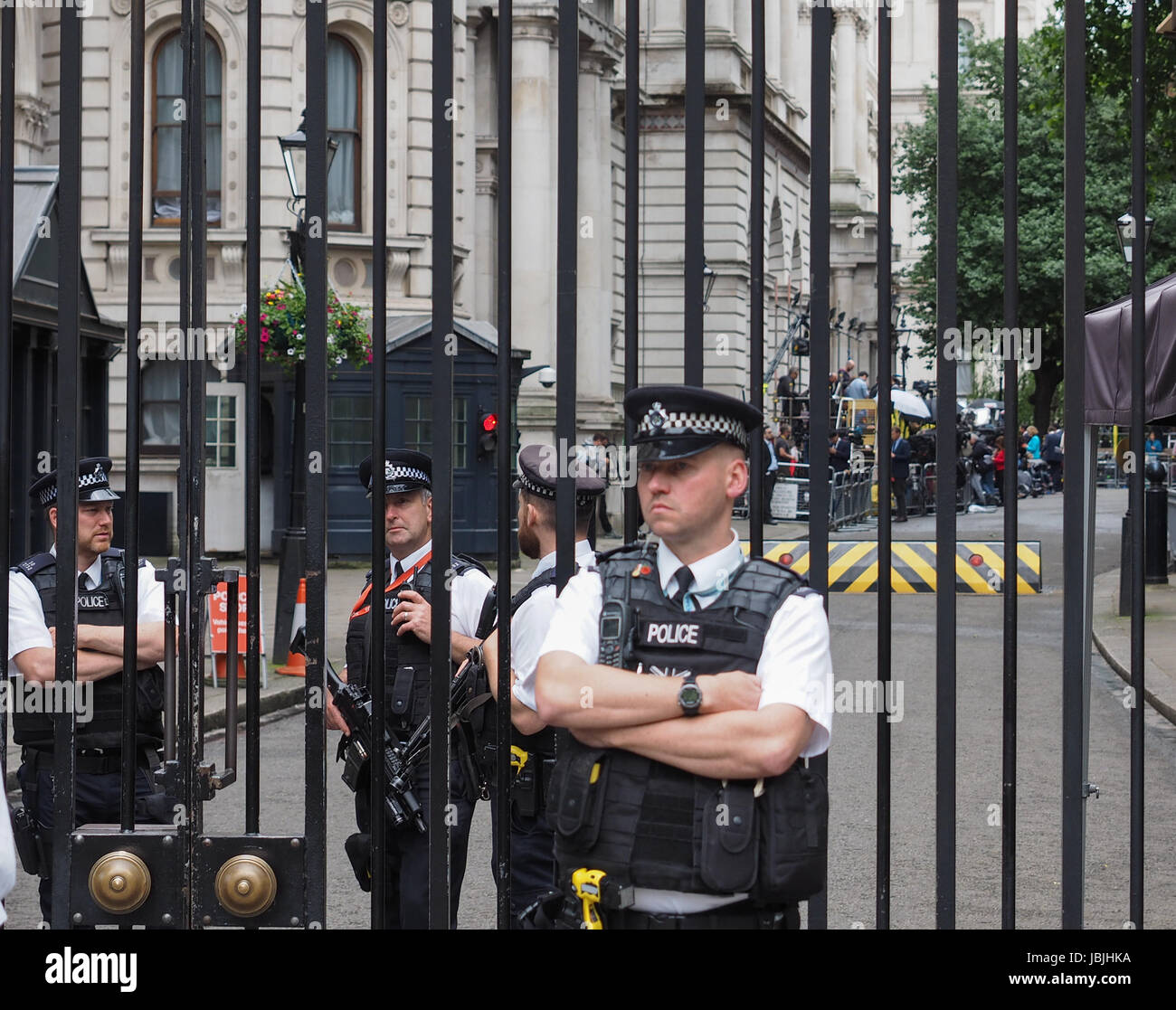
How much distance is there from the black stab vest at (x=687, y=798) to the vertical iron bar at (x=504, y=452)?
538 millimetres

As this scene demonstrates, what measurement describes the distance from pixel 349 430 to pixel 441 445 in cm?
2097

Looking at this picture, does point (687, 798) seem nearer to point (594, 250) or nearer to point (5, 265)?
point (5, 265)

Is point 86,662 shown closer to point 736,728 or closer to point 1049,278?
point 736,728

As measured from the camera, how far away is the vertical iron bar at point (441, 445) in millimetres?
3859

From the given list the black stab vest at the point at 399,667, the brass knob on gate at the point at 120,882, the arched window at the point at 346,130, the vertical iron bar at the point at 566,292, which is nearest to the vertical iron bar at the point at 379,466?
the vertical iron bar at the point at 566,292

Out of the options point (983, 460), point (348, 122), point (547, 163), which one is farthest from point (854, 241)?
point (348, 122)

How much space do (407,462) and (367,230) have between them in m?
21.5

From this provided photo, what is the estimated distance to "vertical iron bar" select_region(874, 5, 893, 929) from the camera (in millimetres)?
3703

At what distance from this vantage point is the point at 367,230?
26469 mm

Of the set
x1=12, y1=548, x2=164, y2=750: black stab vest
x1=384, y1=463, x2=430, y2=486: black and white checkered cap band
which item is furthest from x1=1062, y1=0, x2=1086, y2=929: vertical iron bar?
x1=12, y1=548, x2=164, y2=750: black stab vest

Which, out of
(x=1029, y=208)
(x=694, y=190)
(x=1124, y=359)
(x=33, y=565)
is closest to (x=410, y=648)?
(x=33, y=565)

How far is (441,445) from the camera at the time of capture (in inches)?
150

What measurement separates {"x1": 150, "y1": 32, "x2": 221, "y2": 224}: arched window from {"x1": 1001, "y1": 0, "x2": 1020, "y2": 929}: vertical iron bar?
75.4 ft

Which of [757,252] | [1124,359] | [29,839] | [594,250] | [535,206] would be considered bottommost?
[29,839]
